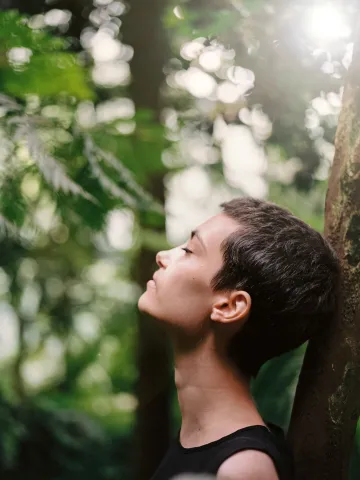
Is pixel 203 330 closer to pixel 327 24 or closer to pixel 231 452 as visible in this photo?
pixel 231 452

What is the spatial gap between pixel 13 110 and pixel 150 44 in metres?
1.27

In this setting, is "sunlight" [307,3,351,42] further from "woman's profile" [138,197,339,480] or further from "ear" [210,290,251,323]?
"ear" [210,290,251,323]

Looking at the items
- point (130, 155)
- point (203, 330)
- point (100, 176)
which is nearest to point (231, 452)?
point (203, 330)

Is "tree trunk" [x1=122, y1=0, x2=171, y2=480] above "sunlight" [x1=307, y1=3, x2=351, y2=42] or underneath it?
underneath

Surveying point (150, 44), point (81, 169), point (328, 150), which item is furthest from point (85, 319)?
point (81, 169)

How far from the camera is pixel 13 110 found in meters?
0.97

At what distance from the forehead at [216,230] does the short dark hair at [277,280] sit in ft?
0.04

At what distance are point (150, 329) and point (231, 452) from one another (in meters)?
1.33

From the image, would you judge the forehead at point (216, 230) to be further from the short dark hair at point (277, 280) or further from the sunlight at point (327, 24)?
the sunlight at point (327, 24)

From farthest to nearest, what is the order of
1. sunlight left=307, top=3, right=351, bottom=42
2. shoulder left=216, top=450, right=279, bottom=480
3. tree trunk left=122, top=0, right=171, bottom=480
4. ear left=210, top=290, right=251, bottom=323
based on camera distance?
tree trunk left=122, top=0, right=171, bottom=480 → sunlight left=307, top=3, right=351, bottom=42 → ear left=210, top=290, right=251, bottom=323 → shoulder left=216, top=450, right=279, bottom=480

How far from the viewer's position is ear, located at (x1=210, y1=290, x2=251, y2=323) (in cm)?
90

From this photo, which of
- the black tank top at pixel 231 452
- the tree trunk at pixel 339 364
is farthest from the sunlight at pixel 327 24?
the black tank top at pixel 231 452

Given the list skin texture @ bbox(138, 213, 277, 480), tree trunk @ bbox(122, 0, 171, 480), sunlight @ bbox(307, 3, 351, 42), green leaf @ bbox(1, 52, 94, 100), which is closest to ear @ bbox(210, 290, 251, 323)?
skin texture @ bbox(138, 213, 277, 480)

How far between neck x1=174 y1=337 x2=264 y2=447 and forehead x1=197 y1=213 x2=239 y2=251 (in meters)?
0.16
